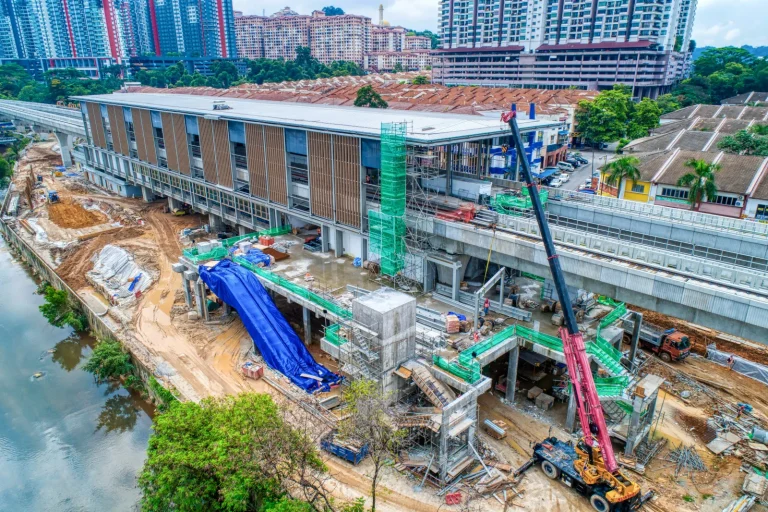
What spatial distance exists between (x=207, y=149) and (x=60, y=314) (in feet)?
62.1

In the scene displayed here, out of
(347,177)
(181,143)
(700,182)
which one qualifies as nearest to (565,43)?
(700,182)

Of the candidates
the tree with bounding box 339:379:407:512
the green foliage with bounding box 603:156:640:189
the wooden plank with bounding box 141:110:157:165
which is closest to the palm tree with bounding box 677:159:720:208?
the green foliage with bounding box 603:156:640:189

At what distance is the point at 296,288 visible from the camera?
31312 mm

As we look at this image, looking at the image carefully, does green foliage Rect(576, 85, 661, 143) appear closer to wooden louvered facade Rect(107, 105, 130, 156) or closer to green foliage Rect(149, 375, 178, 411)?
wooden louvered facade Rect(107, 105, 130, 156)

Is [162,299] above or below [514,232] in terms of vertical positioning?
below

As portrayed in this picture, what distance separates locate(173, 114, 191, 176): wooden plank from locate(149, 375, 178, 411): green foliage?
1132 inches

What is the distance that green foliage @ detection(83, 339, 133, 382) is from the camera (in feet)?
99.9

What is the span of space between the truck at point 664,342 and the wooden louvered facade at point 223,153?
3406 centimetres

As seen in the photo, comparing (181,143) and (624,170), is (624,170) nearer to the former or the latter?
(624,170)

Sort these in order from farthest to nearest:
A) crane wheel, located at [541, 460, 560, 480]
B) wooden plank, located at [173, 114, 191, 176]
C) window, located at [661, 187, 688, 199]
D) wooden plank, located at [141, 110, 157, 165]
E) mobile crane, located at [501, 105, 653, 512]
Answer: wooden plank, located at [141, 110, 157, 165] < window, located at [661, 187, 688, 199] < wooden plank, located at [173, 114, 191, 176] < crane wheel, located at [541, 460, 560, 480] < mobile crane, located at [501, 105, 653, 512]

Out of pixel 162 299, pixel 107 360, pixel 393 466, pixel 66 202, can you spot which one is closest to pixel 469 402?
pixel 393 466

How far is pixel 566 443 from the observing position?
2309 centimetres

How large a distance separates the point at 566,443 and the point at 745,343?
1726 cm

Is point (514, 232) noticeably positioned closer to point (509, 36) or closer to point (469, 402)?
point (469, 402)
